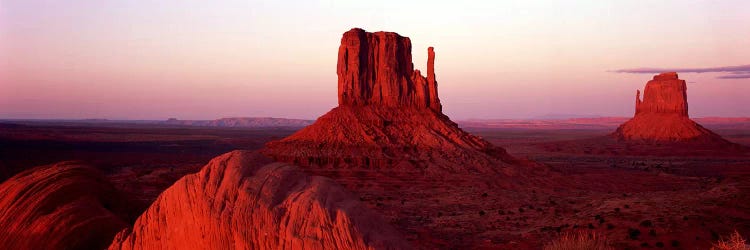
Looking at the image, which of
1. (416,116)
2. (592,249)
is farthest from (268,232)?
(416,116)

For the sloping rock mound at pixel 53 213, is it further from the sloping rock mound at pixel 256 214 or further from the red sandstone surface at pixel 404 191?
the sloping rock mound at pixel 256 214

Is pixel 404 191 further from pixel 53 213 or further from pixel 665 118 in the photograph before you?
pixel 665 118

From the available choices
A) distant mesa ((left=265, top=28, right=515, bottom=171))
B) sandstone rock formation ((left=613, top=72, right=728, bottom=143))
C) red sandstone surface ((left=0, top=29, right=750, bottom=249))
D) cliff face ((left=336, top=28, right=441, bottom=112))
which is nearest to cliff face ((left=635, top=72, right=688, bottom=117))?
sandstone rock formation ((left=613, top=72, right=728, bottom=143))

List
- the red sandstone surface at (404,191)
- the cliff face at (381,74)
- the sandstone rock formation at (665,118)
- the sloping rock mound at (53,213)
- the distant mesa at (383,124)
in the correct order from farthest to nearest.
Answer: the sandstone rock formation at (665,118)
the cliff face at (381,74)
the distant mesa at (383,124)
the sloping rock mound at (53,213)
the red sandstone surface at (404,191)

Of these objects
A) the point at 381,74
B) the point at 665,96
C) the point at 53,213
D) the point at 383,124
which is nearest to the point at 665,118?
the point at 665,96

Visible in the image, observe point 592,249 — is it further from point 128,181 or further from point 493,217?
point 128,181

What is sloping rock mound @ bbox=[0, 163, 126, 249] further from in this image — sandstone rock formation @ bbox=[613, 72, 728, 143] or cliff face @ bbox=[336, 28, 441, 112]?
sandstone rock formation @ bbox=[613, 72, 728, 143]

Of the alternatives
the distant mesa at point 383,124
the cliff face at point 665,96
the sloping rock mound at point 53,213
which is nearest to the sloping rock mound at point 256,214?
the sloping rock mound at point 53,213

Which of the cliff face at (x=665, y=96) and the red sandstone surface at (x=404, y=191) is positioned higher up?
the cliff face at (x=665, y=96)
